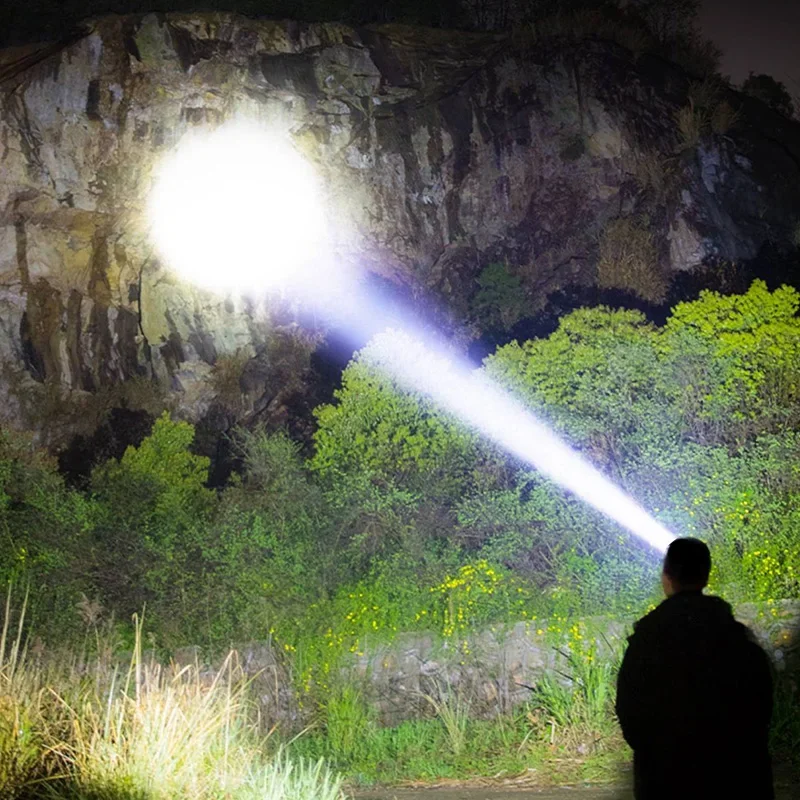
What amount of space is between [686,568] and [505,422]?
1101cm

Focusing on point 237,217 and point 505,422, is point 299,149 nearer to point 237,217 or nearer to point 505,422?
point 237,217

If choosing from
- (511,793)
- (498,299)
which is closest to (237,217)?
(498,299)

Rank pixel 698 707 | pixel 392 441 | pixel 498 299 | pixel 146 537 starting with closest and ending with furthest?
pixel 698 707, pixel 146 537, pixel 392 441, pixel 498 299

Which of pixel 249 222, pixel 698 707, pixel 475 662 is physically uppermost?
pixel 249 222

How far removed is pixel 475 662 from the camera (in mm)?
10086

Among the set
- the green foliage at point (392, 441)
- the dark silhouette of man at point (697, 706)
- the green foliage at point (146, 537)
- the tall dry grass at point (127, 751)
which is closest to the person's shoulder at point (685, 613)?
the dark silhouette of man at point (697, 706)

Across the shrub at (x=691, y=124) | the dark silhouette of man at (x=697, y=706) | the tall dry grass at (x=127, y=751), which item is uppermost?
the shrub at (x=691, y=124)

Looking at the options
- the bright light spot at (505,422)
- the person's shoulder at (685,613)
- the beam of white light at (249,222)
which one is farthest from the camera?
the beam of white light at (249,222)

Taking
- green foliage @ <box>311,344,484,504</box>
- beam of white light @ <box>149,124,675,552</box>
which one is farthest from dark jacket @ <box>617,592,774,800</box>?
beam of white light @ <box>149,124,675,552</box>

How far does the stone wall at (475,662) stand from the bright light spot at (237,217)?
2071cm

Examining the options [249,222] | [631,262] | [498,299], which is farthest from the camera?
[249,222]

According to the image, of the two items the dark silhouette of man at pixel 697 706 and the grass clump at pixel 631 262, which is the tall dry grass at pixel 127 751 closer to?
the dark silhouette of man at pixel 697 706

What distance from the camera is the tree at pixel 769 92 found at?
32.2 metres

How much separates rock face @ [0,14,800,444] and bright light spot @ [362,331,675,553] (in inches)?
478
